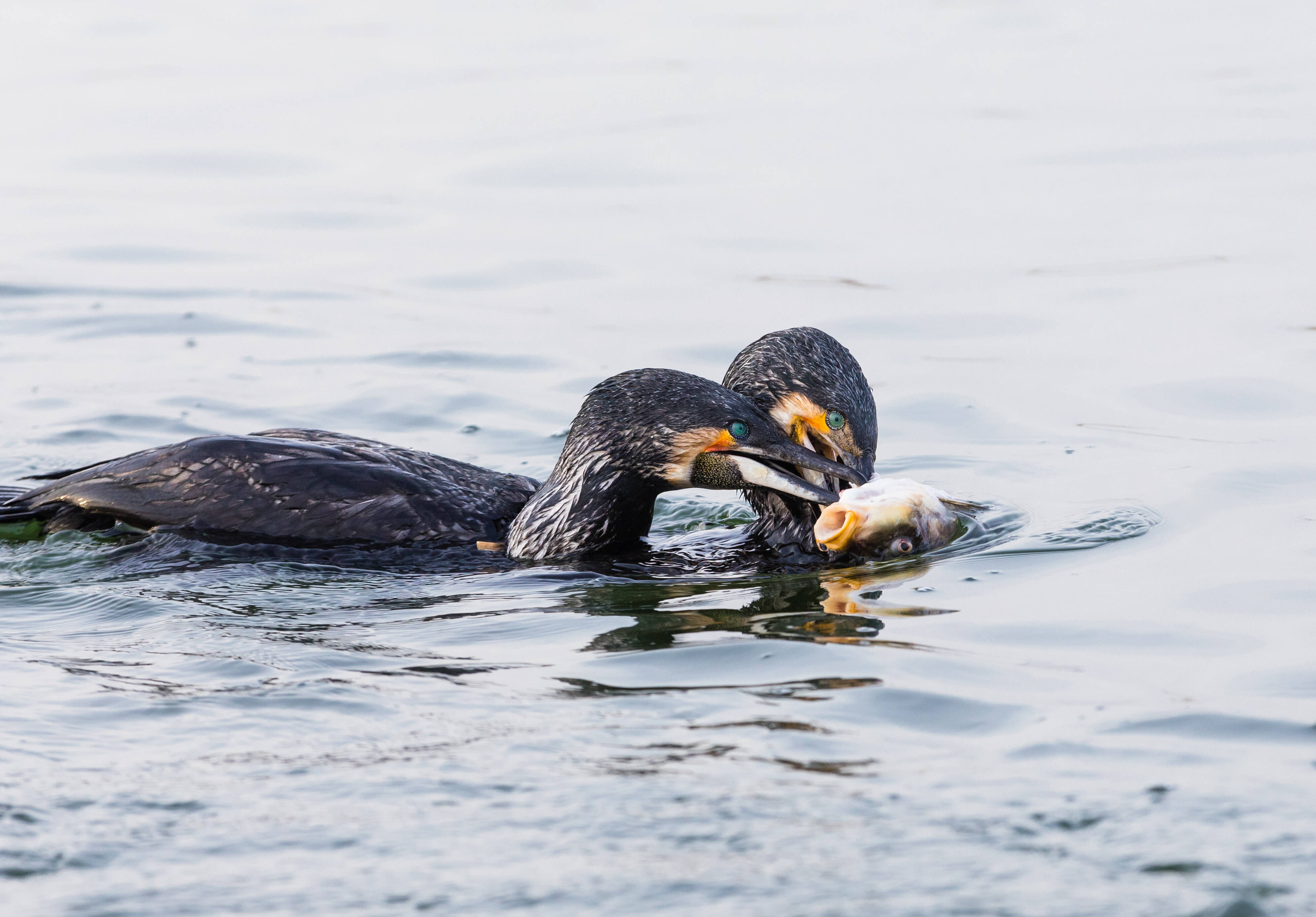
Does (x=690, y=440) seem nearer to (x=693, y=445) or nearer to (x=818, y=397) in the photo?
(x=693, y=445)

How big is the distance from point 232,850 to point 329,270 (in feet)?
30.2

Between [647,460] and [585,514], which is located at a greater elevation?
[647,460]

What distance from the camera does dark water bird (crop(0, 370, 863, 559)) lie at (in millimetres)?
7070

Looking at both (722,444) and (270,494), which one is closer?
(722,444)

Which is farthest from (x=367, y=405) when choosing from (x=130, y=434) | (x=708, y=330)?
(x=708, y=330)

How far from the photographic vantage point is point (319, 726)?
505 centimetres

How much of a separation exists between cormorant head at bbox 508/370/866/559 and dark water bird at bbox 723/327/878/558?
0.13 meters

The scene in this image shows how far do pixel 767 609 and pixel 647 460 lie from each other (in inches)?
40.3

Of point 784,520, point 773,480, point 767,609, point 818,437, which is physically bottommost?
point 767,609

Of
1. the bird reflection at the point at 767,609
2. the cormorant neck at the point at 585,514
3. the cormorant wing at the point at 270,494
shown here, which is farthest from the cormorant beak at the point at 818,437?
the cormorant wing at the point at 270,494

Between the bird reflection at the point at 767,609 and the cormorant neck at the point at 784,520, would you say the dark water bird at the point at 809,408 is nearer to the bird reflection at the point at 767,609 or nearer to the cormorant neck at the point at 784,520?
the cormorant neck at the point at 784,520

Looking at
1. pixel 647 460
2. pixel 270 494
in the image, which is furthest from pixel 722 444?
pixel 270 494

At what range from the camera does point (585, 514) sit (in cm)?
724

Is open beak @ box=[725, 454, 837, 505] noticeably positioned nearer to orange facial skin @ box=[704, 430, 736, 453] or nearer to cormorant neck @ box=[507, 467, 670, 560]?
orange facial skin @ box=[704, 430, 736, 453]
